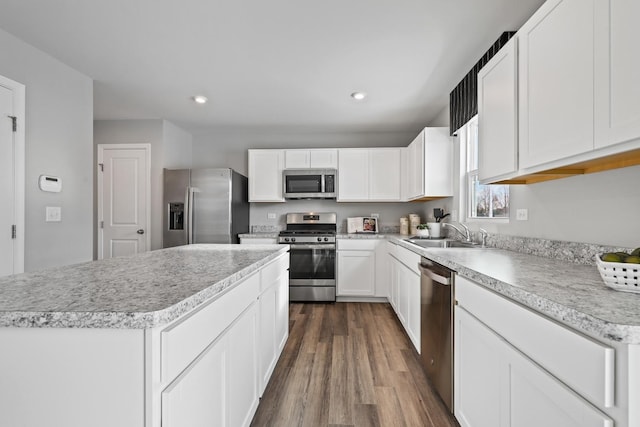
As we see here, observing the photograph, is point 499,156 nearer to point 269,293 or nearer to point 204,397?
point 269,293

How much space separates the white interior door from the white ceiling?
30.0 inches

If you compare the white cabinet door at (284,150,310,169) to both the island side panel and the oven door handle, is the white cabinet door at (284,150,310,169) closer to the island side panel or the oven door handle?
the oven door handle

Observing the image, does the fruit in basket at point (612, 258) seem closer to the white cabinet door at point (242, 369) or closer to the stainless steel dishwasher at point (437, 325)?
the stainless steel dishwasher at point (437, 325)

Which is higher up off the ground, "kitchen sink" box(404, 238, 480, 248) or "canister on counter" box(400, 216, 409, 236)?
"canister on counter" box(400, 216, 409, 236)

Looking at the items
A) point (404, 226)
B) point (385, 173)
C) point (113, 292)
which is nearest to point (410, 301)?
point (404, 226)

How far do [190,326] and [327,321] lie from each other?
2.63 m

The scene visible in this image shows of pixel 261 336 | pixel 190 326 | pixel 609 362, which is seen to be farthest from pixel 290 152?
pixel 609 362

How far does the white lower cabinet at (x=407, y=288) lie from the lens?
243 centimetres

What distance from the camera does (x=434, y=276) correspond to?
→ 1.85 metres

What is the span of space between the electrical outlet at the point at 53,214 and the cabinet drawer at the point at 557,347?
333 centimetres

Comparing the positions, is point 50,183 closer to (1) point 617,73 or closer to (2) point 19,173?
(2) point 19,173

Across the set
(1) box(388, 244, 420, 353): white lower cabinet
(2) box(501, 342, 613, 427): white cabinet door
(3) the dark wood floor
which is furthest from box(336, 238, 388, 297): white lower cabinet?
(2) box(501, 342, 613, 427): white cabinet door

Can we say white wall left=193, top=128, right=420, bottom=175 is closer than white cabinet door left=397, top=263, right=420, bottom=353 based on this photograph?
No

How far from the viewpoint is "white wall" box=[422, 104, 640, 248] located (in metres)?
1.31
